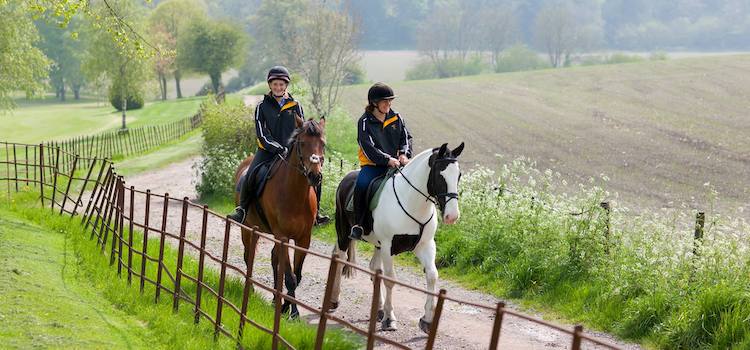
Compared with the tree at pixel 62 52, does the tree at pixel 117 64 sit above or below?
above

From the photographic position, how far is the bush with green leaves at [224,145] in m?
24.4

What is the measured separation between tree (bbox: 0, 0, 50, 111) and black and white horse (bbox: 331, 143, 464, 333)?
3195 centimetres

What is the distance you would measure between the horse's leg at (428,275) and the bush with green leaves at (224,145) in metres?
13.9

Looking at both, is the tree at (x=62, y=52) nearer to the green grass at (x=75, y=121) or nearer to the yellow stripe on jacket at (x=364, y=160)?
the green grass at (x=75, y=121)

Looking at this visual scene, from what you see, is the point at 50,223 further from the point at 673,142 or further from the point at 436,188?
the point at 673,142

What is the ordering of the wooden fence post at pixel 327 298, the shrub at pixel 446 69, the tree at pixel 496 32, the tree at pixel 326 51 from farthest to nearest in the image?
the tree at pixel 496 32, the shrub at pixel 446 69, the tree at pixel 326 51, the wooden fence post at pixel 327 298

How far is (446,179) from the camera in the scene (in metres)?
9.90

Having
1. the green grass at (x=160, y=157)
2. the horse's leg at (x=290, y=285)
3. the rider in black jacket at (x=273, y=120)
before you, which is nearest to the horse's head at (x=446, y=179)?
the horse's leg at (x=290, y=285)

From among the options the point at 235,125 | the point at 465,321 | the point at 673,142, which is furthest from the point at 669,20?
the point at 465,321

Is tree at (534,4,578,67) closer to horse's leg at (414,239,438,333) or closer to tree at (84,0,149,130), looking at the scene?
tree at (84,0,149,130)

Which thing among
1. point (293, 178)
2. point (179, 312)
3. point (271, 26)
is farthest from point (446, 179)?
point (271, 26)

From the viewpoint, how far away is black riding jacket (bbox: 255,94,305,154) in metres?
12.3

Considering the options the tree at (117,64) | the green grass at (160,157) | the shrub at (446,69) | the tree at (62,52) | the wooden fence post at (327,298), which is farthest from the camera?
the shrub at (446,69)

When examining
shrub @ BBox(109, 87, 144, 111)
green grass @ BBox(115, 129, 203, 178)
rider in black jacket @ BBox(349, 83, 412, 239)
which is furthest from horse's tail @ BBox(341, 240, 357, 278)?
shrub @ BBox(109, 87, 144, 111)
